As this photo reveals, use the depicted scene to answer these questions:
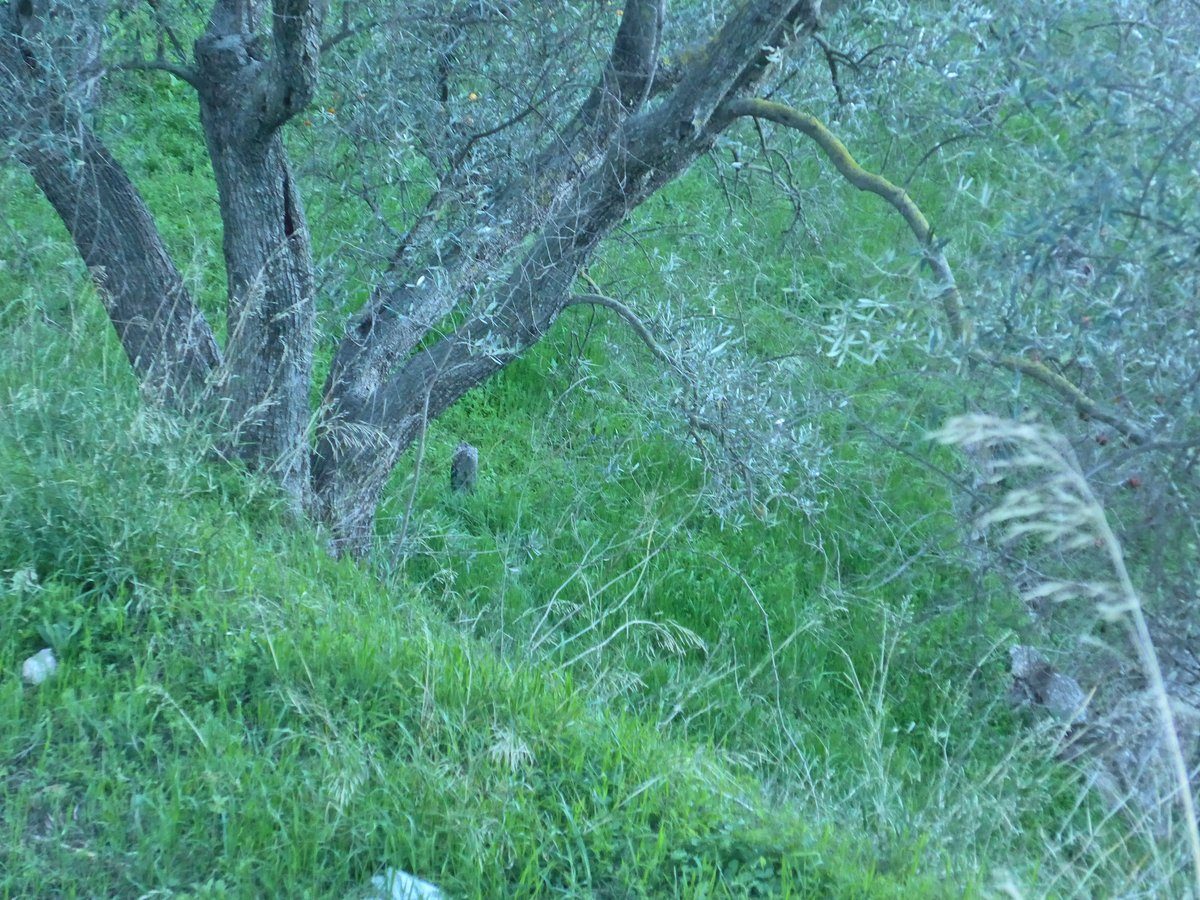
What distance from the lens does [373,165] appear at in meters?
5.43

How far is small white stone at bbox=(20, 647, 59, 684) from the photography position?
10.7ft

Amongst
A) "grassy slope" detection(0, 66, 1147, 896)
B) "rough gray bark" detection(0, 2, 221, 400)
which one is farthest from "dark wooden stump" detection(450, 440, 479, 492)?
"rough gray bark" detection(0, 2, 221, 400)

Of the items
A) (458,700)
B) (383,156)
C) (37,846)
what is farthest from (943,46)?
(37,846)

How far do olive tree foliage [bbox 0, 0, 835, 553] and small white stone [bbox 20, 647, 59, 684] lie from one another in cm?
109

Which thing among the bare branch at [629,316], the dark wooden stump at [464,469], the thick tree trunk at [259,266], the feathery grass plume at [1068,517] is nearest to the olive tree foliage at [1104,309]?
the feathery grass plume at [1068,517]

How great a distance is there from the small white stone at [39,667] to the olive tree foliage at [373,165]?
3.58 ft

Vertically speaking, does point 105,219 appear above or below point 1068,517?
below

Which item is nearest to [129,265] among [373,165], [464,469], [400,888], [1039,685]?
[373,165]

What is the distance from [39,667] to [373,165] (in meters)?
2.98

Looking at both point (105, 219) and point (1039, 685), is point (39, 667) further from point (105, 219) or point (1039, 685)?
point (1039, 685)

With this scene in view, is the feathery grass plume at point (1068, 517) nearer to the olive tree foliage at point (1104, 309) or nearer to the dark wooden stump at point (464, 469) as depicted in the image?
the olive tree foliage at point (1104, 309)

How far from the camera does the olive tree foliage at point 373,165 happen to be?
14.6ft

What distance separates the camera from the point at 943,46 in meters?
4.45

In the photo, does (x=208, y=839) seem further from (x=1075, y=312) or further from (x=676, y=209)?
(x=676, y=209)
